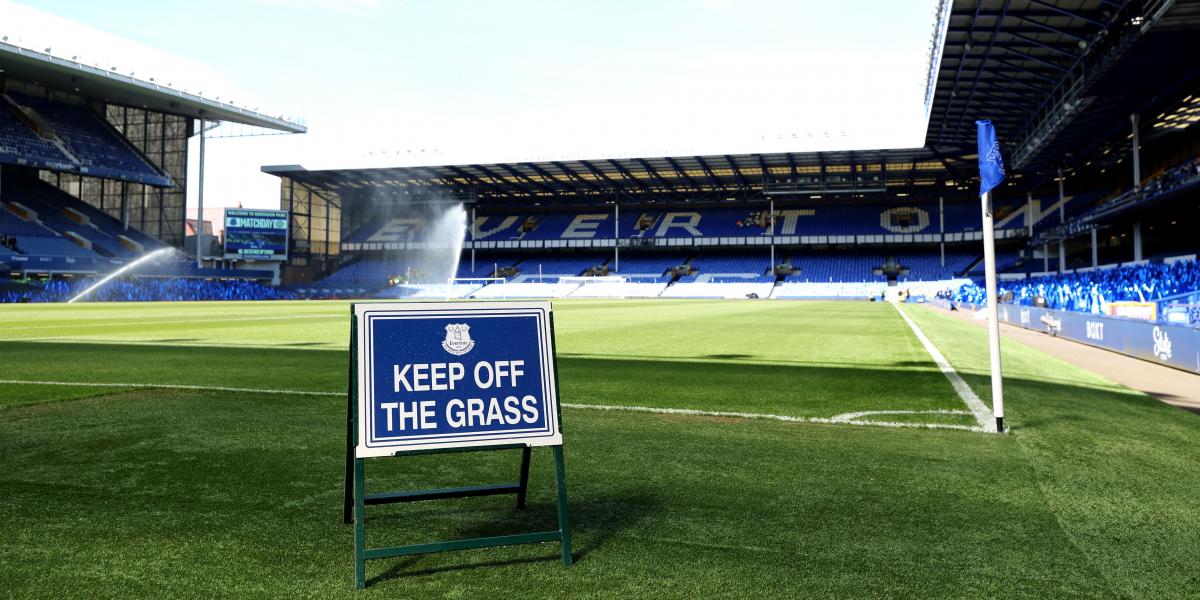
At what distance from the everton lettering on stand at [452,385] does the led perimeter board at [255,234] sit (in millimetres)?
76253

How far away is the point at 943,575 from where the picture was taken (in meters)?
3.50

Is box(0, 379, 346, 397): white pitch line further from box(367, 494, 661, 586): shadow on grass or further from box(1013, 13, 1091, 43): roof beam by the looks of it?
box(1013, 13, 1091, 43): roof beam

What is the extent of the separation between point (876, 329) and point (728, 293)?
50430 millimetres

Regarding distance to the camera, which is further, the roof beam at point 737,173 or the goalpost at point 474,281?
the goalpost at point 474,281

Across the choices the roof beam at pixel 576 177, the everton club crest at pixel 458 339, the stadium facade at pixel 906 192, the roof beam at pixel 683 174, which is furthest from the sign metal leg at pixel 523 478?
the roof beam at pixel 576 177

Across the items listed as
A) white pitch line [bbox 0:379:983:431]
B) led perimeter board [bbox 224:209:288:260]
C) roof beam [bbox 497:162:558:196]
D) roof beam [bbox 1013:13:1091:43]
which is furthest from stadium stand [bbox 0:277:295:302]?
roof beam [bbox 1013:13:1091:43]

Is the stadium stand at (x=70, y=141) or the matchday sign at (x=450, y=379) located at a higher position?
the stadium stand at (x=70, y=141)

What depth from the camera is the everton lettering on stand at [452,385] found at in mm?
3582

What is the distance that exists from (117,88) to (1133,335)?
228 feet

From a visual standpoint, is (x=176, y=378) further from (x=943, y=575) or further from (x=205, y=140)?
(x=205, y=140)

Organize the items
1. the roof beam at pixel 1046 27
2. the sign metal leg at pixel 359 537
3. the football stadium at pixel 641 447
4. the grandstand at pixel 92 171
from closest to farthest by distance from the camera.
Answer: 1. the sign metal leg at pixel 359 537
2. the football stadium at pixel 641 447
3. the roof beam at pixel 1046 27
4. the grandstand at pixel 92 171

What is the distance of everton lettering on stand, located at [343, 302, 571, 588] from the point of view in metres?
3.58

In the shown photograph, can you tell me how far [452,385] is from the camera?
146 inches

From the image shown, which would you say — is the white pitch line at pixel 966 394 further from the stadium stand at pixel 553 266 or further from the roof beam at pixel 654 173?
the stadium stand at pixel 553 266
